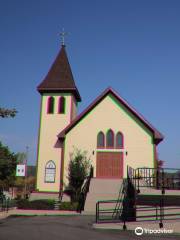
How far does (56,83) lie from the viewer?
3309 centimetres

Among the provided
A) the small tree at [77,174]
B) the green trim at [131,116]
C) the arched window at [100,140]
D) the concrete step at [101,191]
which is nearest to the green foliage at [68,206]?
the small tree at [77,174]

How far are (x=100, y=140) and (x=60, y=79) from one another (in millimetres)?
7914

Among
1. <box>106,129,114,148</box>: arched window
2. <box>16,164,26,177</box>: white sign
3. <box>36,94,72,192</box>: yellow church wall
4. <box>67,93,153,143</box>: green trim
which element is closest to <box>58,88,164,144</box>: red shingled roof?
<box>67,93,153,143</box>: green trim

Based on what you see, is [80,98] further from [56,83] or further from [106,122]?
[106,122]

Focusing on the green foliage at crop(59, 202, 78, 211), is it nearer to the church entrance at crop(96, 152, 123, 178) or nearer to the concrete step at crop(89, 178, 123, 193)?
the concrete step at crop(89, 178, 123, 193)

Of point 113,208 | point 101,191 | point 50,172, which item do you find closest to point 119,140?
point 101,191

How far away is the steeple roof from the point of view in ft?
107

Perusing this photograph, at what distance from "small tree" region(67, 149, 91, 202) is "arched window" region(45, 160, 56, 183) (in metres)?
1.90

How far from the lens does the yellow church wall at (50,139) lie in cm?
3005

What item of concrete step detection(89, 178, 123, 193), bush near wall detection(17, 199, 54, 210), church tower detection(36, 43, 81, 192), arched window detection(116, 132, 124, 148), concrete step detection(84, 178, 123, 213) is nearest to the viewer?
concrete step detection(84, 178, 123, 213)

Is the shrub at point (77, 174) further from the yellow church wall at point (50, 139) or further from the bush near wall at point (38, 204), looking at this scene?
the bush near wall at point (38, 204)

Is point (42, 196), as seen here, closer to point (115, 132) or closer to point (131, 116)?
point (115, 132)

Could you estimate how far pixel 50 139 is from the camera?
31438mm

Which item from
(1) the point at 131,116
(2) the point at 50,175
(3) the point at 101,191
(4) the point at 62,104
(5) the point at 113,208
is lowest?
(5) the point at 113,208
